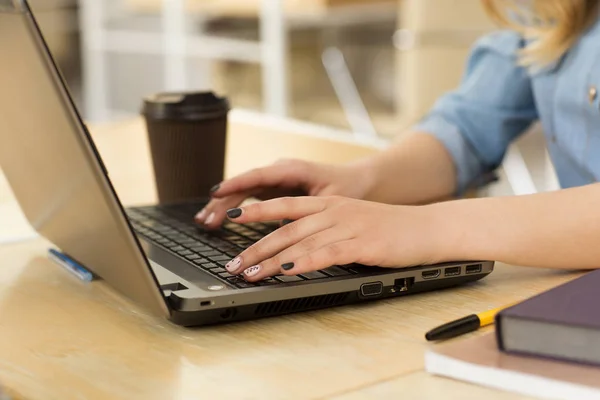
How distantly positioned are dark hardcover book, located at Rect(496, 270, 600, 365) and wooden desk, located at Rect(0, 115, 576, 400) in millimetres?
39

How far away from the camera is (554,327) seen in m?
0.59

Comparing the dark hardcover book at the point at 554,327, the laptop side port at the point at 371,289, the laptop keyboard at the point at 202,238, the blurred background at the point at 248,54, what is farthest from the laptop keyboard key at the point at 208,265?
the blurred background at the point at 248,54

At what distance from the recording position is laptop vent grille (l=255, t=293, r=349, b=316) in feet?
2.37

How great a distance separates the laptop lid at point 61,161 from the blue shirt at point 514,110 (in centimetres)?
55

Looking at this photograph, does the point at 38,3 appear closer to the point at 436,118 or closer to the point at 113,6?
the point at 113,6

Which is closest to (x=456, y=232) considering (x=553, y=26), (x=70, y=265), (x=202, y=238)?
(x=202, y=238)

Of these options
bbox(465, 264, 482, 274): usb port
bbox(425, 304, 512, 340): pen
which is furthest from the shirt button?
bbox(425, 304, 512, 340): pen

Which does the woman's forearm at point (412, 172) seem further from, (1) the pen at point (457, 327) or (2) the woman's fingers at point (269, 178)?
(1) the pen at point (457, 327)

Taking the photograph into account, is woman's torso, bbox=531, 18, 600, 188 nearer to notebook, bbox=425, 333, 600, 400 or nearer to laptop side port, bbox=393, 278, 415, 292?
laptop side port, bbox=393, 278, 415, 292

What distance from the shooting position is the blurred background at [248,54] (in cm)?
339

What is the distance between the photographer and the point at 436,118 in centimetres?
124

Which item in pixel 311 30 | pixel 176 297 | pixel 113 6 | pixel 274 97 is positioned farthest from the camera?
pixel 113 6

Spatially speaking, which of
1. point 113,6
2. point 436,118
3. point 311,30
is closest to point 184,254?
point 436,118

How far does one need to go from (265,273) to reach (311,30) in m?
3.27
